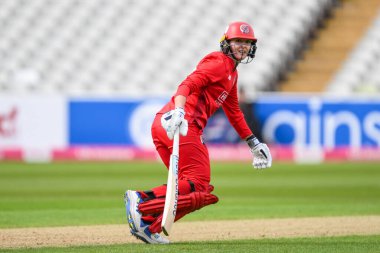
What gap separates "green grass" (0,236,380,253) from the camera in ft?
19.4

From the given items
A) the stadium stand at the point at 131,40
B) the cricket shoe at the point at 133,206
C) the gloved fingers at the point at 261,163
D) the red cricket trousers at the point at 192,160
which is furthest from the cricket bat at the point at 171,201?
the stadium stand at the point at 131,40

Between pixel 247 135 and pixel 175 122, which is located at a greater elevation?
pixel 175 122

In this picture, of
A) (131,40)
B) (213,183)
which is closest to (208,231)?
(213,183)

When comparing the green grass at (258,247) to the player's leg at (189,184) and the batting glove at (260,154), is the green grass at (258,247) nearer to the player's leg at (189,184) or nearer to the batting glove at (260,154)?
the player's leg at (189,184)

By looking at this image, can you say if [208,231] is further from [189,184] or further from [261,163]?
[189,184]

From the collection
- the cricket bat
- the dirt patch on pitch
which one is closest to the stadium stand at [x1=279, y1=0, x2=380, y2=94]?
the dirt patch on pitch

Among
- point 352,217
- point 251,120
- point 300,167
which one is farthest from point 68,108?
point 352,217

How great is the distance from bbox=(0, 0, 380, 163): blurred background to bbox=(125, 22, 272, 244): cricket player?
937 centimetres

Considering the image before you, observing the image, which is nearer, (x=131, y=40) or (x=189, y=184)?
(x=189, y=184)

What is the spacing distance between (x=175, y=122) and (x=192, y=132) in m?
0.38

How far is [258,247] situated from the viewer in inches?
241

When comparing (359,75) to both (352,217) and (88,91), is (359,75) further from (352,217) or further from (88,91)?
(352,217)

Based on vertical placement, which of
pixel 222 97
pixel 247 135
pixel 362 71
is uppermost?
pixel 222 97

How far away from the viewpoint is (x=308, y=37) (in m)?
20.2
